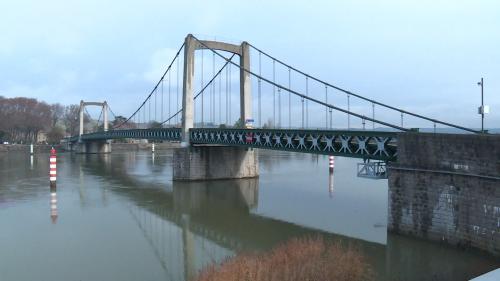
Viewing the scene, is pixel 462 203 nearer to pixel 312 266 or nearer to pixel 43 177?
pixel 312 266

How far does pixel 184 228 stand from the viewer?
19.3 meters

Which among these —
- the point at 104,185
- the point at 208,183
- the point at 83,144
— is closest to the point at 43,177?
the point at 104,185

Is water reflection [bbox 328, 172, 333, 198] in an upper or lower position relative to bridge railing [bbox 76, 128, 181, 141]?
lower

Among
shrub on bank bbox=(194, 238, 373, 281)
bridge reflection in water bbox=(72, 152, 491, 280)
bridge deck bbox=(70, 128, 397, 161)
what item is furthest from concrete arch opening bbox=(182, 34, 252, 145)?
shrub on bank bbox=(194, 238, 373, 281)

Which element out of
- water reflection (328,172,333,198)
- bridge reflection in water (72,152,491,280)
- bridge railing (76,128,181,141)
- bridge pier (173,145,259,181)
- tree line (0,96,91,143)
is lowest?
bridge reflection in water (72,152,491,280)

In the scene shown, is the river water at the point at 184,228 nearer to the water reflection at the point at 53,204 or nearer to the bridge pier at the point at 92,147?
the water reflection at the point at 53,204

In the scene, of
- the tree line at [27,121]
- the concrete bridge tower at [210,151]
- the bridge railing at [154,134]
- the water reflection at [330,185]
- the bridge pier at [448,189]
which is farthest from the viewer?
the tree line at [27,121]

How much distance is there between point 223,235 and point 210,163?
55.1ft

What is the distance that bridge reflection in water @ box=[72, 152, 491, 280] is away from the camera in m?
13.2

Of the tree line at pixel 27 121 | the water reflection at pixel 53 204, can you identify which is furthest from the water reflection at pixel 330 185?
the tree line at pixel 27 121

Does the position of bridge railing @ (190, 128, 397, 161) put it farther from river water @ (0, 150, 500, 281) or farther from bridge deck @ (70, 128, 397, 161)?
river water @ (0, 150, 500, 281)

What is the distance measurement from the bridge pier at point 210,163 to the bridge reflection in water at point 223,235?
2.85 metres

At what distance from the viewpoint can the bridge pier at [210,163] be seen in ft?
111

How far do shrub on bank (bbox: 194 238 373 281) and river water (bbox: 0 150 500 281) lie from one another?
7.02 ft
